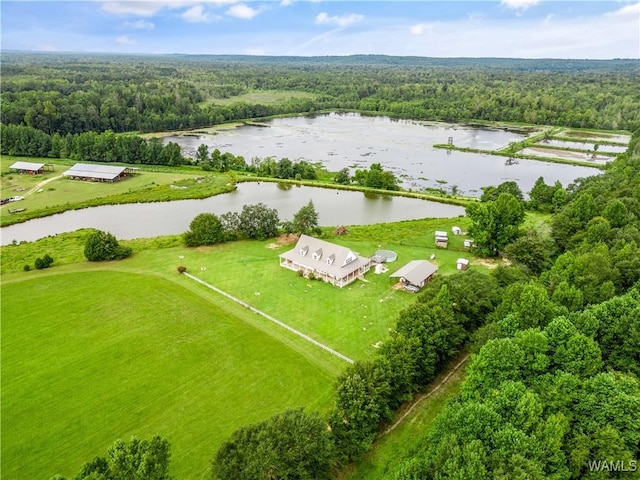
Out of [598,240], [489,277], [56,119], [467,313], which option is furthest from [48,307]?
[56,119]

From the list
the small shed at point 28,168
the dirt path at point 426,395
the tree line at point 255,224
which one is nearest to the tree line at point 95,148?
the small shed at point 28,168

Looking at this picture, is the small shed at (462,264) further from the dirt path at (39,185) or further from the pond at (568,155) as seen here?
the pond at (568,155)

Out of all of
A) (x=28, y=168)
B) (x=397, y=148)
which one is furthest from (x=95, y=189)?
(x=397, y=148)

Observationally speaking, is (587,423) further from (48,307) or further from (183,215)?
(183,215)

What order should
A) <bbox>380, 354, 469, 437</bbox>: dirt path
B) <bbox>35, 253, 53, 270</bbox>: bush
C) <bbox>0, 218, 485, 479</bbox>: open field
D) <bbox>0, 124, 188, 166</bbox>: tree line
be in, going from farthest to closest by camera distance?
<bbox>0, 124, 188, 166</bbox>: tree line < <bbox>35, 253, 53, 270</bbox>: bush < <bbox>380, 354, 469, 437</bbox>: dirt path < <bbox>0, 218, 485, 479</bbox>: open field

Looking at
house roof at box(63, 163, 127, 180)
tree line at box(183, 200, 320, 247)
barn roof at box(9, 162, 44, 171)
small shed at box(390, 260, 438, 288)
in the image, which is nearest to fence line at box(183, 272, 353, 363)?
tree line at box(183, 200, 320, 247)

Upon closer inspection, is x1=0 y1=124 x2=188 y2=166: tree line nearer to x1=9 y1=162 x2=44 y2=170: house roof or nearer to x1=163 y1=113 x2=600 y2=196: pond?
x1=9 y1=162 x2=44 y2=170: house roof
